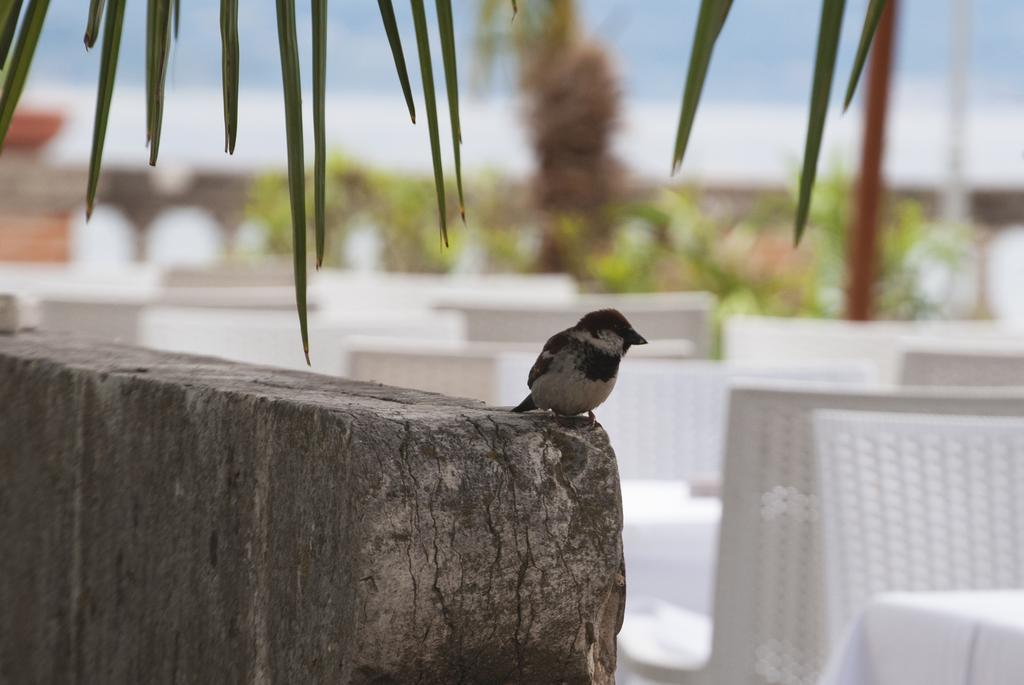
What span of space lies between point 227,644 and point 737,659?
3.50ft

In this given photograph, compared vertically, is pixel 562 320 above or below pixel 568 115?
below

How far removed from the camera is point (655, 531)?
271 centimetres

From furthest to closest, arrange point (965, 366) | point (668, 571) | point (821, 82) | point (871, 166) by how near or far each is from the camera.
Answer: point (871, 166)
point (965, 366)
point (668, 571)
point (821, 82)

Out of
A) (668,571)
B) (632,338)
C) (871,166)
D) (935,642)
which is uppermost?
(871,166)

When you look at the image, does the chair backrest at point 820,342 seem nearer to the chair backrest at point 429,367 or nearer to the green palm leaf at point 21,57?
the chair backrest at point 429,367

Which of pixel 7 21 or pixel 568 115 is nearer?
pixel 7 21

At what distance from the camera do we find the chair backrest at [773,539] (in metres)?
2.38

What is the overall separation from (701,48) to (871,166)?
456cm

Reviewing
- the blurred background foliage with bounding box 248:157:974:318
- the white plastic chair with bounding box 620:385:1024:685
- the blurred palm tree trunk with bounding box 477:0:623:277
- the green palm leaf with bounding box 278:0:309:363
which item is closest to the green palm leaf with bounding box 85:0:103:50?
the green palm leaf with bounding box 278:0:309:363

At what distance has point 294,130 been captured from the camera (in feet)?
3.77

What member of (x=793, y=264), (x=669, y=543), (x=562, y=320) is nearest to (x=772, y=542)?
(x=669, y=543)

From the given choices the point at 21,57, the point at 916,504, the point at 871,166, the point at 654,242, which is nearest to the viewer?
the point at 21,57

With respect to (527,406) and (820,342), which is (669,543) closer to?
(527,406)

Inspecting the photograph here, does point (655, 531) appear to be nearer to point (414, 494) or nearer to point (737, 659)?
point (737, 659)
